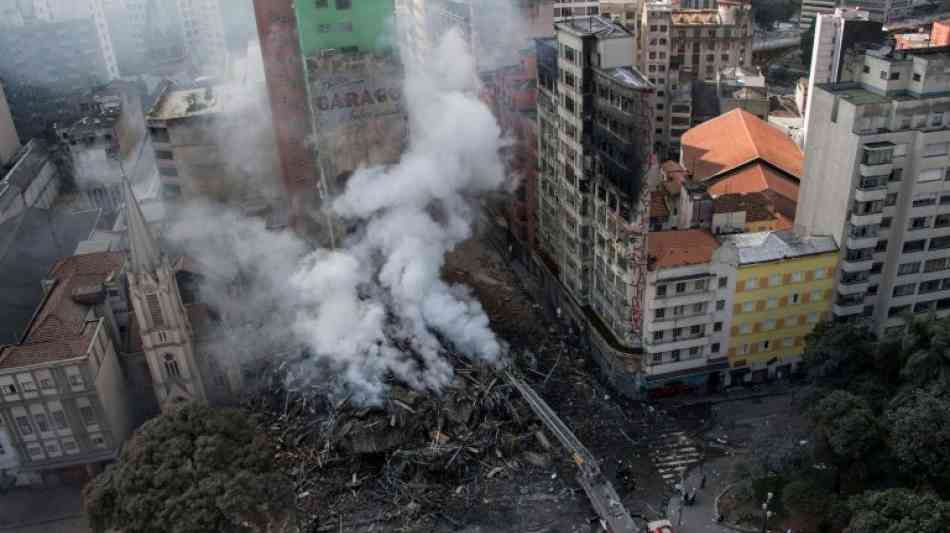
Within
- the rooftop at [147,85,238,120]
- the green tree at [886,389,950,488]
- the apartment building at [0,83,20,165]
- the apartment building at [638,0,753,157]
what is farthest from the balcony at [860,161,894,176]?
the apartment building at [0,83,20,165]

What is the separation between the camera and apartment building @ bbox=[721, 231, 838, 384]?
38.3m

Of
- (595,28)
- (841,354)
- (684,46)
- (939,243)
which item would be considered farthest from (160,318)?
(684,46)

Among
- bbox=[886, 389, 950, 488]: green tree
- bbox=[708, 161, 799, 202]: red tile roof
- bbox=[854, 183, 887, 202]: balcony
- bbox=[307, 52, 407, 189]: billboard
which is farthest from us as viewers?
bbox=[708, 161, 799, 202]: red tile roof

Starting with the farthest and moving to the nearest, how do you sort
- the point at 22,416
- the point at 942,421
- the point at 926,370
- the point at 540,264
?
the point at 540,264 < the point at 22,416 < the point at 926,370 < the point at 942,421

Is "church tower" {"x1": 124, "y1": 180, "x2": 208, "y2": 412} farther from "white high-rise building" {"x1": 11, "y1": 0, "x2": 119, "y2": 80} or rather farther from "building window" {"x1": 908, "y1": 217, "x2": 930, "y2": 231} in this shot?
"white high-rise building" {"x1": 11, "y1": 0, "x2": 119, "y2": 80}

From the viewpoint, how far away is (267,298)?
44812 mm

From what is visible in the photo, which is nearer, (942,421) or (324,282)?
(942,421)

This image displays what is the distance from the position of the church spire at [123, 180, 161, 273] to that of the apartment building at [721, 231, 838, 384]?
27.1 meters

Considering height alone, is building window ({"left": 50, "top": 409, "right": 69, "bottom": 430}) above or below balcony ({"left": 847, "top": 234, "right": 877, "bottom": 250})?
below

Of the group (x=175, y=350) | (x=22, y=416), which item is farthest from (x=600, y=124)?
(x=22, y=416)

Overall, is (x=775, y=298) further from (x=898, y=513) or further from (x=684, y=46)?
(x=684, y=46)

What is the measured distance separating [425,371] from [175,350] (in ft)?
39.8

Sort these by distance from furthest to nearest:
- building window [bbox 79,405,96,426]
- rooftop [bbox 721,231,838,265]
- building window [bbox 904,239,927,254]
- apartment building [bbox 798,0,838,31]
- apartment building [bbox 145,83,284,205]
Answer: apartment building [bbox 798,0,838,31] < apartment building [bbox 145,83,284,205] < rooftop [bbox 721,231,838,265] < building window [bbox 904,239,927,254] < building window [bbox 79,405,96,426]

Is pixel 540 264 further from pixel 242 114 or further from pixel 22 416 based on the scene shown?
pixel 22 416
